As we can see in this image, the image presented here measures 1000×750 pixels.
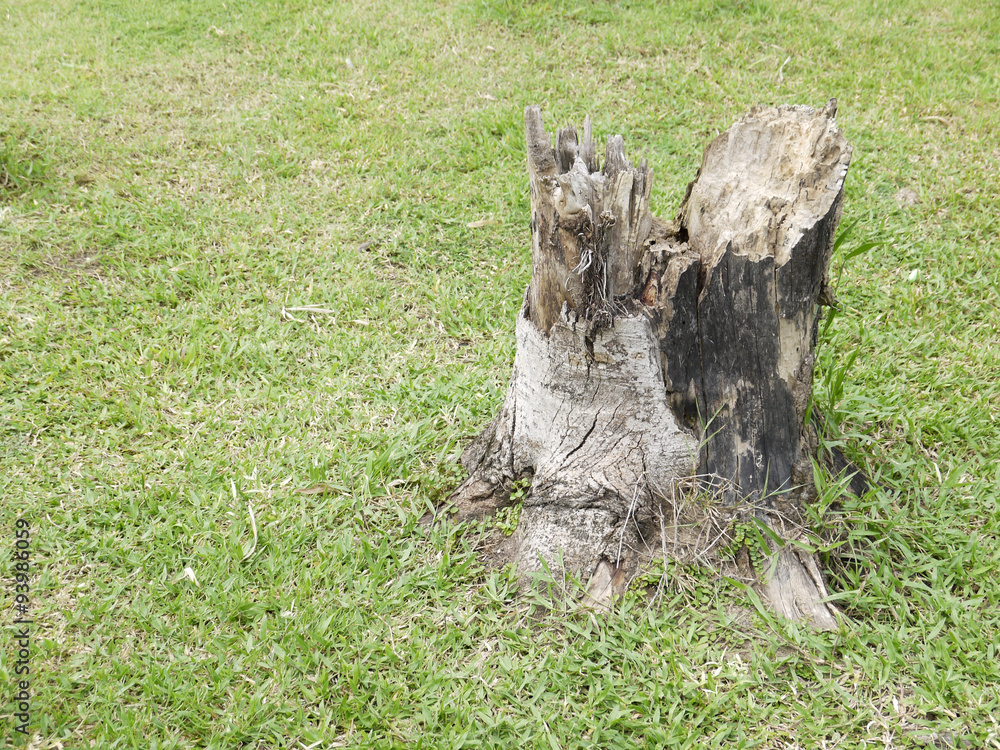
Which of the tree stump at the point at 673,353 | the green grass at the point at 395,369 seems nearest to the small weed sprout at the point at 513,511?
the tree stump at the point at 673,353

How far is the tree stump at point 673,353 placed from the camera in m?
2.06

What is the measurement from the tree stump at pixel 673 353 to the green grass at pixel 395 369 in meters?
0.24

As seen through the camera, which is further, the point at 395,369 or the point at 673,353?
the point at 395,369

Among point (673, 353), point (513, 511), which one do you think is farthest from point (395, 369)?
point (673, 353)

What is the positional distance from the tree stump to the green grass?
0.78 ft

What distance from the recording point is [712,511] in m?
2.36

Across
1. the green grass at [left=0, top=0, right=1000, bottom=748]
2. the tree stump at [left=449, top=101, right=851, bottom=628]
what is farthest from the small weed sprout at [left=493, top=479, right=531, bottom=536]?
the green grass at [left=0, top=0, right=1000, bottom=748]

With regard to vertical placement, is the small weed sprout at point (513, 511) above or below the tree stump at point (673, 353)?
below

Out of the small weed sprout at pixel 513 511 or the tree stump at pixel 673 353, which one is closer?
the tree stump at pixel 673 353

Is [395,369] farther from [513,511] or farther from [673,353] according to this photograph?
[673,353]

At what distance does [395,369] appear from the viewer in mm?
3439

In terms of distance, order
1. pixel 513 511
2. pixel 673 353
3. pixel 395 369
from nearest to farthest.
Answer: pixel 673 353 → pixel 513 511 → pixel 395 369

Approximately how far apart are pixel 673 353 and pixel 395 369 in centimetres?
163

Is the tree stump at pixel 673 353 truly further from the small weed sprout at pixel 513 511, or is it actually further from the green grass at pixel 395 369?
the green grass at pixel 395 369
